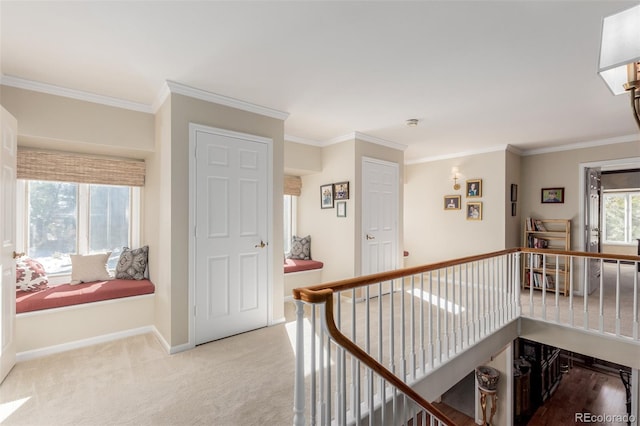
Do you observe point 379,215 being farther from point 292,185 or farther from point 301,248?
point 292,185

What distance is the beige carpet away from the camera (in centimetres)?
196

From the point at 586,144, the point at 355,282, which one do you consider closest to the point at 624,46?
the point at 355,282

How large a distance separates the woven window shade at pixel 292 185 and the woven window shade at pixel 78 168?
2.11 m

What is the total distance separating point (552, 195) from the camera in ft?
17.1

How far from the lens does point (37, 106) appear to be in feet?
9.24

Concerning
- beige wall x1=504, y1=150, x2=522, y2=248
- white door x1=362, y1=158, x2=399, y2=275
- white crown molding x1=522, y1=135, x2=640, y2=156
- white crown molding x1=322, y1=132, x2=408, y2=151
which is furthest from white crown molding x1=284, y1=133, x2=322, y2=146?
white crown molding x1=522, y1=135, x2=640, y2=156

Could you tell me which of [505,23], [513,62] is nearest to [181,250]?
[505,23]

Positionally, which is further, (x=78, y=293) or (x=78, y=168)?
(x=78, y=168)

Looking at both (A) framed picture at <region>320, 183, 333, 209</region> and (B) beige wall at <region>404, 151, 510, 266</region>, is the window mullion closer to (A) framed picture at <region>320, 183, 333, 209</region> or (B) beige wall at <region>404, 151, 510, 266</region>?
(A) framed picture at <region>320, 183, 333, 209</region>

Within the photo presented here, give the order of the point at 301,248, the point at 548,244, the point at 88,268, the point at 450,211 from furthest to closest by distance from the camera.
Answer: the point at 450,211, the point at 548,244, the point at 301,248, the point at 88,268

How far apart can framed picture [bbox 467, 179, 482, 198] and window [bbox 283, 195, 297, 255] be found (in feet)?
10.3

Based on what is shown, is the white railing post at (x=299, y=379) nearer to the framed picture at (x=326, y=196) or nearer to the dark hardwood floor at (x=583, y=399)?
the framed picture at (x=326, y=196)

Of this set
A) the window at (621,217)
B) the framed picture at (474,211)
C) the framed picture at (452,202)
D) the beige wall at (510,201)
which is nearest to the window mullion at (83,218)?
the framed picture at (452,202)

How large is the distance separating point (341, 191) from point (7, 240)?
3.58 m
